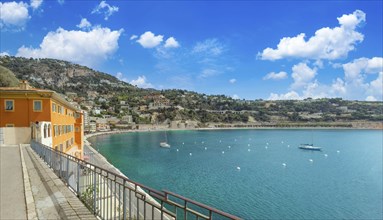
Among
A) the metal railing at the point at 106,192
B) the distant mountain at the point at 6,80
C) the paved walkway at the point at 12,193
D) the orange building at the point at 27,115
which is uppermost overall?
the distant mountain at the point at 6,80

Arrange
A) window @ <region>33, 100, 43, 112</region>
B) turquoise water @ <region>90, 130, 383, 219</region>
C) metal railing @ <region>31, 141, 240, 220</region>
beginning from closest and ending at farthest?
metal railing @ <region>31, 141, 240, 220</region> → turquoise water @ <region>90, 130, 383, 219</region> → window @ <region>33, 100, 43, 112</region>

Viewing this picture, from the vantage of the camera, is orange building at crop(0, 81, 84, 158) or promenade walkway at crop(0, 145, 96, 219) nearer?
promenade walkway at crop(0, 145, 96, 219)

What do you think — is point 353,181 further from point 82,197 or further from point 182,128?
point 182,128

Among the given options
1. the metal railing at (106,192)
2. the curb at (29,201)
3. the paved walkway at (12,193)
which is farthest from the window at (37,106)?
the metal railing at (106,192)

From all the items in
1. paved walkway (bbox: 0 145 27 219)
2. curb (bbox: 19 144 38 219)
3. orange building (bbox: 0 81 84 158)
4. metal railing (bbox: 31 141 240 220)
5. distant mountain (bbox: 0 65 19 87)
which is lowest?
paved walkway (bbox: 0 145 27 219)

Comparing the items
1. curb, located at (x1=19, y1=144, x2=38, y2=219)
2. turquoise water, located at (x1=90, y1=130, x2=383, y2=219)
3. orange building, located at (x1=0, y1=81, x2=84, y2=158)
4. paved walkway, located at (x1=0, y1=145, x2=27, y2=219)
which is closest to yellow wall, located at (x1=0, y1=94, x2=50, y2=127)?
orange building, located at (x1=0, y1=81, x2=84, y2=158)

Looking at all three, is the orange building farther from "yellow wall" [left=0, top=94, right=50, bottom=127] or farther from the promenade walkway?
the promenade walkway

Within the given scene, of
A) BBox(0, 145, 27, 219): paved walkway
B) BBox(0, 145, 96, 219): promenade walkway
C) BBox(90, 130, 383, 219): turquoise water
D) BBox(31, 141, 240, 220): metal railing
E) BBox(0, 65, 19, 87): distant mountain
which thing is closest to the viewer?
BBox(31, 141, 240, 220): metal railing

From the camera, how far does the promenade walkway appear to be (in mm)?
6578

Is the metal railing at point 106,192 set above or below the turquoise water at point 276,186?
above

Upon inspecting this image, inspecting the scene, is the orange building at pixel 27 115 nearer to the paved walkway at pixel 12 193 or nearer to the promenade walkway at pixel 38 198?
the paved walkway at pixel 12 193

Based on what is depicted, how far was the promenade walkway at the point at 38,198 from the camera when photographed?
21.6 ft

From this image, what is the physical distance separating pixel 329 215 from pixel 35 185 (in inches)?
1016

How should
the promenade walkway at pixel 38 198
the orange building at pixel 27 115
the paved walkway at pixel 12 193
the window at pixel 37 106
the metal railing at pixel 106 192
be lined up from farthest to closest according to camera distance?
the window at pixel 37 106, the orange building at pixel 27 115, the paved walkway at pixel 12 193, the promenade walkway at pixel 38 198, the metal railing at pixel 106 192
